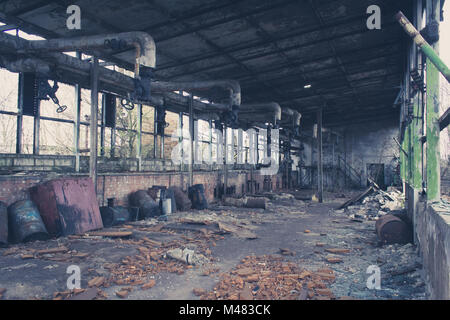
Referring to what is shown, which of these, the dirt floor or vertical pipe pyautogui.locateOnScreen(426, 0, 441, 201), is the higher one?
vertical pipe pyautogui.locateOnScreen(426, 0, 441, 201)

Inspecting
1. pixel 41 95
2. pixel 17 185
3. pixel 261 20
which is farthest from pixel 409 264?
Answer: pixel 41 95

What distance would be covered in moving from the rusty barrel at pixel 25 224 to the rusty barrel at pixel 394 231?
23.3ft

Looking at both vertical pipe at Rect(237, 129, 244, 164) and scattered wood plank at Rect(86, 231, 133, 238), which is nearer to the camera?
scattered wood plank at Rect(86, 231, 133, 238)

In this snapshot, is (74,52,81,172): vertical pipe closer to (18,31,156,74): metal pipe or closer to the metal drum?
(18,31,156,74): metal pipe

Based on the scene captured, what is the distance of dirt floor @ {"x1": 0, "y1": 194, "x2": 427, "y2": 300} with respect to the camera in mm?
3893

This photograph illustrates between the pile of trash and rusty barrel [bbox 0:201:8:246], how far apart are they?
9.41m

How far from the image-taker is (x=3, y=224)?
598 centimetres

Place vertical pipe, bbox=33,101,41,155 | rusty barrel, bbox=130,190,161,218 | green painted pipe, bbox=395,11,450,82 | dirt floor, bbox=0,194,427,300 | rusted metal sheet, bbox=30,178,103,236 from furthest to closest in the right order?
rusty barrel, bbox=130,190,161,218, vertical pipe, bbox=33,101,41,155, rusted metal sheet, bbox=30,178,103,236, dirt floor, bbox=0,194,427,300, green painted pipe, bbox=395,11,450,82

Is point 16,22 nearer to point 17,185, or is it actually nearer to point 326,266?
point 17,185

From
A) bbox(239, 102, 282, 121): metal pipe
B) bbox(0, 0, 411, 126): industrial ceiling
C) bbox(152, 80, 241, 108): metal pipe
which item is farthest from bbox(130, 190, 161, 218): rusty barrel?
bbox(239, 102, 282, 121): metal pipe

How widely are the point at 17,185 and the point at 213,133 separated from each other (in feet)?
32.9

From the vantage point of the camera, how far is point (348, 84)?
14336mm

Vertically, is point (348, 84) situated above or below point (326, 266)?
above
